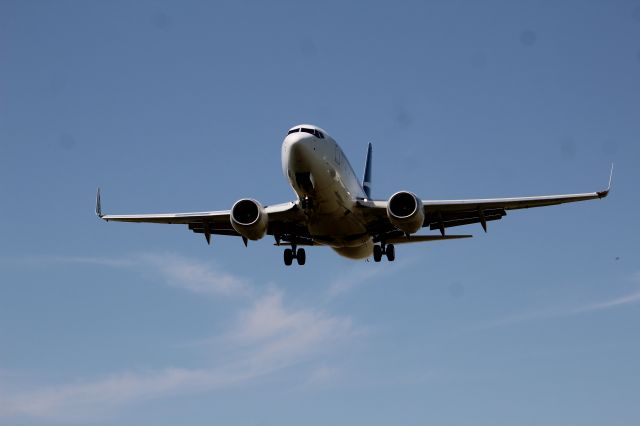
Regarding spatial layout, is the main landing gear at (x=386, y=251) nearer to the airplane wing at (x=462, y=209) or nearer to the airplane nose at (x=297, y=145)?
the airplane wing at (x=462, y=209)

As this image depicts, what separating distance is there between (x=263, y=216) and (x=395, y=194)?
5.48 m

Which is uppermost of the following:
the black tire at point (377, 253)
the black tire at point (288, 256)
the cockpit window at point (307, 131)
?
the cockpit window at point (307, 131)

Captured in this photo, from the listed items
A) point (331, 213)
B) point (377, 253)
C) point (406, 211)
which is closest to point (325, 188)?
point (331, 213)

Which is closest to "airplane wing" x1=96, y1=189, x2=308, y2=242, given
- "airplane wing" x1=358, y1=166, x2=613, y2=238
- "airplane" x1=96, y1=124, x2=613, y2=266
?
"airplane" x1=96, y1=124, x2=613, y2=266

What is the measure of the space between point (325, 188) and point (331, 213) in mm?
1686

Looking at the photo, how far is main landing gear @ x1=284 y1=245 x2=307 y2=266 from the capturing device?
136 ft

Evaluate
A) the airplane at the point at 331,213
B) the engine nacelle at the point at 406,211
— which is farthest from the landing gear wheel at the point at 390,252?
the engine nacelle at the point at 406,211

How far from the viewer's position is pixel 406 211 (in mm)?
35812

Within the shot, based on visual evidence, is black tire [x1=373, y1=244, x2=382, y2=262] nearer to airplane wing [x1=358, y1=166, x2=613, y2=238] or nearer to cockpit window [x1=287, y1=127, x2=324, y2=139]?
airplane wing [x1=358, y1=166, x2=613, y2=238]

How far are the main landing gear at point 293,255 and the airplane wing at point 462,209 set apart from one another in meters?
3.75

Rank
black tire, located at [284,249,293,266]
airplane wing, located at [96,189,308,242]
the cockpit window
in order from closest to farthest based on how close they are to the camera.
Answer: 1. the cockpit window
2. airplane wing, located at [96,189,308,242]
3. black tire, located at [284,249,293,266]

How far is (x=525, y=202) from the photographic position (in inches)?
1458

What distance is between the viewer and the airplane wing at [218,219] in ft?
123

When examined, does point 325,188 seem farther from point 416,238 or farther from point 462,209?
point 416,238
